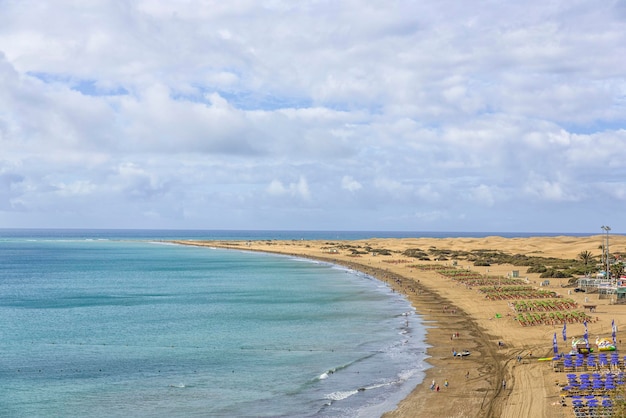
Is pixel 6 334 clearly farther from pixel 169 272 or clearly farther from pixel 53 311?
pixel 169 272

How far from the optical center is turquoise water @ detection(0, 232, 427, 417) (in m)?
35.6

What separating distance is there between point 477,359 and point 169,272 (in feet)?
304

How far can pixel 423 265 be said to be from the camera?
406 feet

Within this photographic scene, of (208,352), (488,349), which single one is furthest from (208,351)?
(488,349)

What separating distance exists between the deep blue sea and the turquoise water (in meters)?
0.13

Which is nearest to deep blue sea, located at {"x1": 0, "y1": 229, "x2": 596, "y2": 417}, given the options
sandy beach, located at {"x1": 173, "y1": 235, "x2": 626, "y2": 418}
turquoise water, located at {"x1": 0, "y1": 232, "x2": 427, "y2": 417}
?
turquoise water, located at {"x1": 0, "y1": 232, "x2": 427, "y2": 417}

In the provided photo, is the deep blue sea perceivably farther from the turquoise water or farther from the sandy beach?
the sandy beach

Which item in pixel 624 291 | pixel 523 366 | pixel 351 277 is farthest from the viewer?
pixel 351 277

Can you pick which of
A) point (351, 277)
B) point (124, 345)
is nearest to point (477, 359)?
point (124, 345)

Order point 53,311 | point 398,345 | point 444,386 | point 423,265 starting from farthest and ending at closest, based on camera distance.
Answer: point 423,265
point 53,311
point 398,345
point 444,386

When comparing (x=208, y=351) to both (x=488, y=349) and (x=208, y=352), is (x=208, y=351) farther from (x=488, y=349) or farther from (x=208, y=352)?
(x=488, y=349)

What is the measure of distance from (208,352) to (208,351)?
0.41 m

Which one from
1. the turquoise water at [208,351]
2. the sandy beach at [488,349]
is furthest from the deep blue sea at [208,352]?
the sandy beach at [488,349]

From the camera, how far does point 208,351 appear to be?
49.0 meters
